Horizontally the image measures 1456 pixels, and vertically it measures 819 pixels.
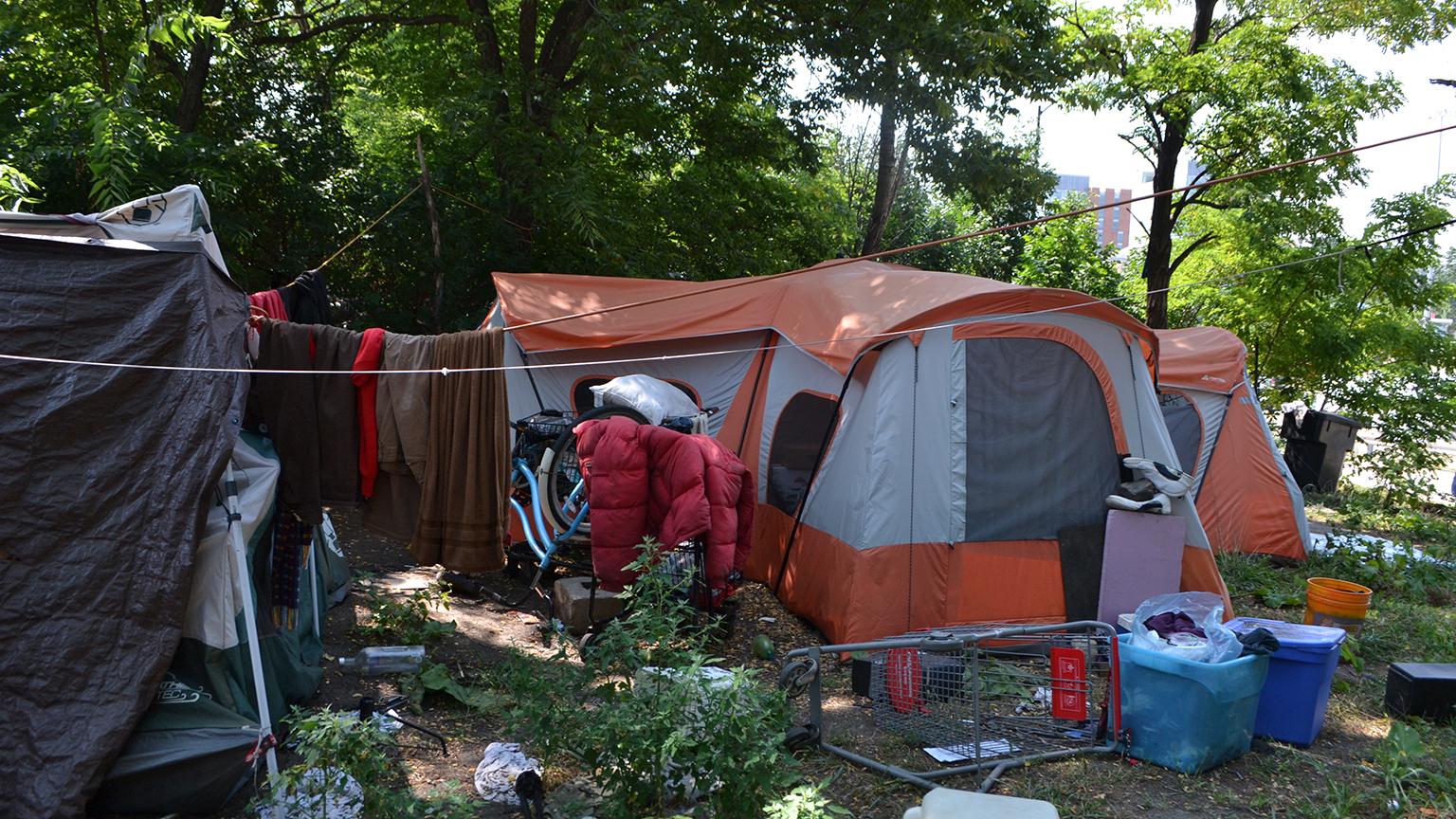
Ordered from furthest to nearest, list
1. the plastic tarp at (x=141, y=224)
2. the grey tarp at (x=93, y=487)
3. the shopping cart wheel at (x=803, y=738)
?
the shopping cart wheel at (x=803, y=738)
the plastic tarp at (x=141, y=224)
the grey tarp at (x=93, y=487)

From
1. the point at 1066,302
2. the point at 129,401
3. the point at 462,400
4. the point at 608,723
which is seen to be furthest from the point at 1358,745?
the point at 129,401

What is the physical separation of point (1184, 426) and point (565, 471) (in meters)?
5.27

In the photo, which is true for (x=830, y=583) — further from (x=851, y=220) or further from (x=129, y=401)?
(x=851, y=220)

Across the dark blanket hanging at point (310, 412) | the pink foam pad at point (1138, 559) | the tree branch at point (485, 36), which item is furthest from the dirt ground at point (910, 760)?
the tree branch at point (485, 36)

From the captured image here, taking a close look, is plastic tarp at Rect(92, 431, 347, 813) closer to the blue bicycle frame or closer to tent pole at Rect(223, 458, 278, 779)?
tent pole at Rect(223, 458, 278, 779)

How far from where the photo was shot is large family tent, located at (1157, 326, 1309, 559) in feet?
26.7

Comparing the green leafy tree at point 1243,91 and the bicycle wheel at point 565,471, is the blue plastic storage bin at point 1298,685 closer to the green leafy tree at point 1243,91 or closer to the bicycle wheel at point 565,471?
the bicycle wheel at point 565,471

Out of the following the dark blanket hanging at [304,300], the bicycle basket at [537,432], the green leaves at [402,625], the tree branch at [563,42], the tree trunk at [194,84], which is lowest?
the green leaves at [402,625]

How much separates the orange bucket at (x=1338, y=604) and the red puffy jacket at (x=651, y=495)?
11.5 feet

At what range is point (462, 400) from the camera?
5008mm

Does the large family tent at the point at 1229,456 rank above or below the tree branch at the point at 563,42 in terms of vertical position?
below

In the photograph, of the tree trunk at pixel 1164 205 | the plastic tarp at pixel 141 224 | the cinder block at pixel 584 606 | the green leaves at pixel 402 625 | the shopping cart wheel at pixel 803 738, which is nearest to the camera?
the plastic tarp at pixel 141 224

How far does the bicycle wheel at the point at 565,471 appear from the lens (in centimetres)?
603

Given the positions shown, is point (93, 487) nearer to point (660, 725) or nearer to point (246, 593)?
point (246, 593)
